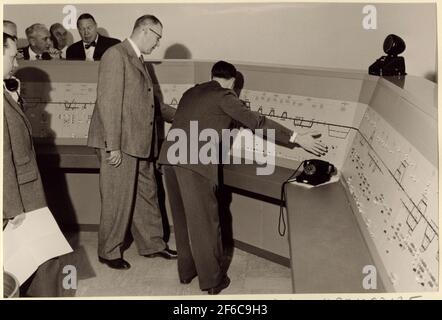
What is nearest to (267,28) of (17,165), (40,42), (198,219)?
(40,42)

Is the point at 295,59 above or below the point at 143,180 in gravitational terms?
above

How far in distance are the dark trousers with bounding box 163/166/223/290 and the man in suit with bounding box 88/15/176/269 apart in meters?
0.36

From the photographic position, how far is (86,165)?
3.45 metres

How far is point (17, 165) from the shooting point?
233 centimetres

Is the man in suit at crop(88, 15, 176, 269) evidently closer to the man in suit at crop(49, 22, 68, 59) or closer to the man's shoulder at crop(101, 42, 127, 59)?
the man's shoulder at crop(101, 42, 127, 59)

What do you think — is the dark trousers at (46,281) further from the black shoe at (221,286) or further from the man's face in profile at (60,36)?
the man's face in profile at (60,36)

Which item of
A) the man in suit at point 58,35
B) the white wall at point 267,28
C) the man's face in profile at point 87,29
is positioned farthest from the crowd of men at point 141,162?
the white wall at point 267,28

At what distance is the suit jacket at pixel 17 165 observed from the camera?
228 cm

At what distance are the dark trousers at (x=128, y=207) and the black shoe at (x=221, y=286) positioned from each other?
54 centimetres

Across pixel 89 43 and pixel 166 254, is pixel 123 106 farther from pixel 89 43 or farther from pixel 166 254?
pixel 89 43
